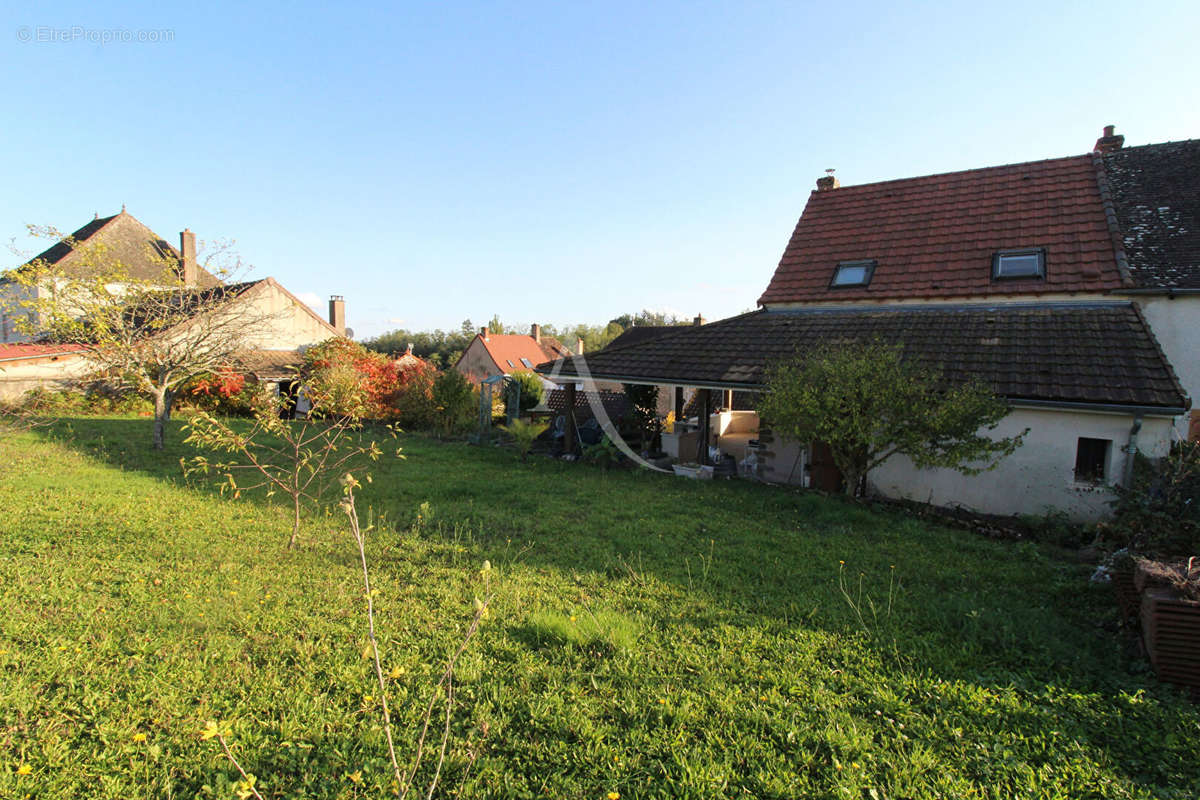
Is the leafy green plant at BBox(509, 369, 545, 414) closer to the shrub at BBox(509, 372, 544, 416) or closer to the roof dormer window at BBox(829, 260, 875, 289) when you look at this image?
the shrub at BBox(509, 372, 544, 416)

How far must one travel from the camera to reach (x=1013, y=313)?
993 cm

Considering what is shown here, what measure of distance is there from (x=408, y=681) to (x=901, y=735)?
3.04 meters

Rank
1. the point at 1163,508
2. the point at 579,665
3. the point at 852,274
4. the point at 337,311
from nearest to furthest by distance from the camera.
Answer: the point at 579,665, the point at 1163,508, the point at 852,274, the point at 337,311

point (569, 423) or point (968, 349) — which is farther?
point (569, 423)

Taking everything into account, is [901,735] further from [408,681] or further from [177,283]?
[177,283]

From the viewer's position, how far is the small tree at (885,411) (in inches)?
294

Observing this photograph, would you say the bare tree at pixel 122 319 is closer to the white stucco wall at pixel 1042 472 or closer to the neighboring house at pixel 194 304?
the neighboring house at pixel 194 304

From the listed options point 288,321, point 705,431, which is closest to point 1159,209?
point 705,431

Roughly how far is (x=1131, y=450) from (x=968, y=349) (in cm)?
249

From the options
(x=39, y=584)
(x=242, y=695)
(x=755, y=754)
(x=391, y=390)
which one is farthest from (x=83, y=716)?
(x=391, y=390)

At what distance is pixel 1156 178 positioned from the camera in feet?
36.8

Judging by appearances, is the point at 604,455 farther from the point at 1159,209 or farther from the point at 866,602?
the point at 1159,209

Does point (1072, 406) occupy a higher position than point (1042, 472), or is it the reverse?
point (1072, 406)

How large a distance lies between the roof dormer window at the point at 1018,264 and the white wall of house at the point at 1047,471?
11.6ft
